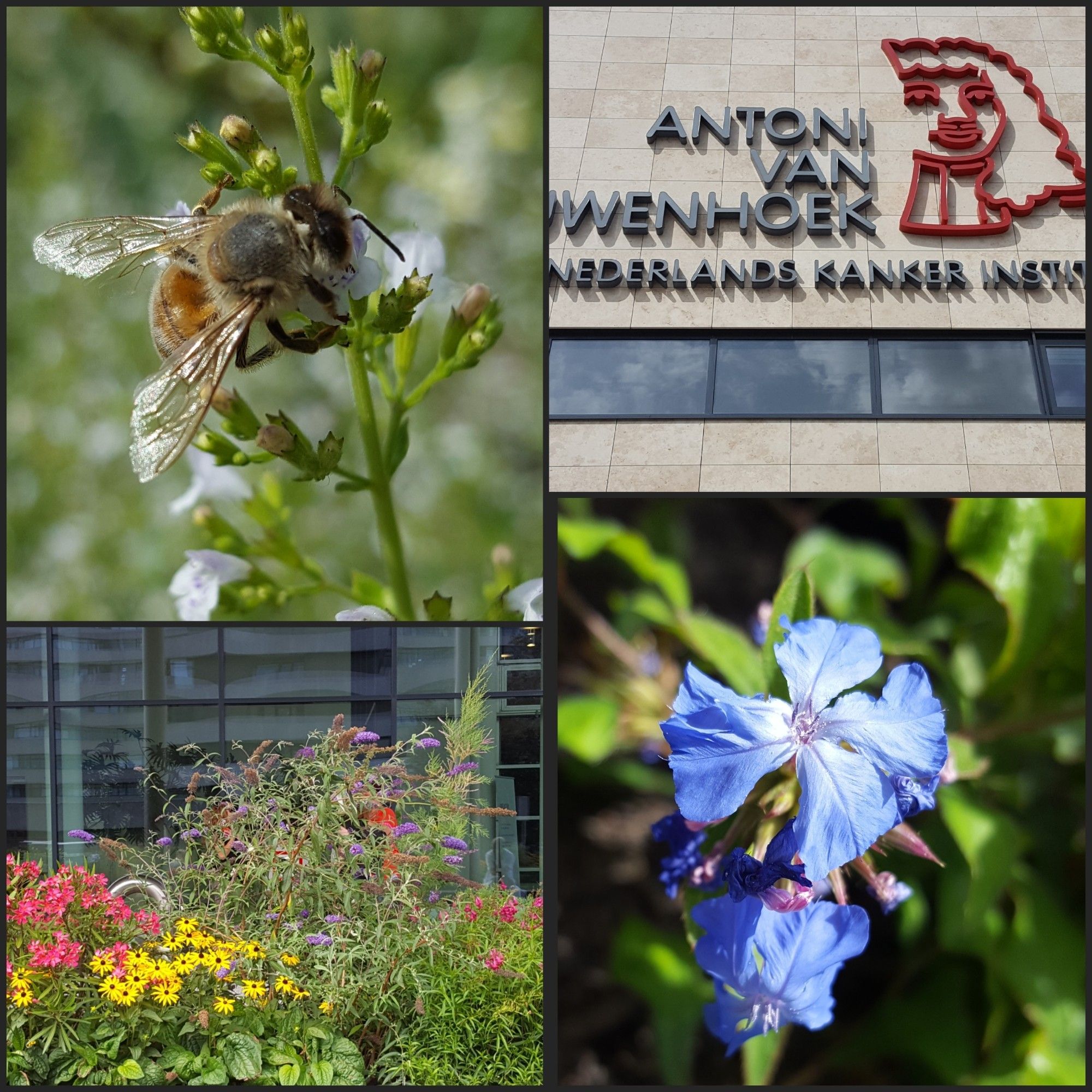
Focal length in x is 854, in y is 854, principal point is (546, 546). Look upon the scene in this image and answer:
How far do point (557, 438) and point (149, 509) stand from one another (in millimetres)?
1519

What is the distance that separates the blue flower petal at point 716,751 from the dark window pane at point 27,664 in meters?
1.77

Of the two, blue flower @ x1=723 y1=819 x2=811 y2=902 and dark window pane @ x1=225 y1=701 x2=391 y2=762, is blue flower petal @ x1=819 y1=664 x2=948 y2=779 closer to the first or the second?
blue flower @ x1=723 y1=819 x2=811 y2=902

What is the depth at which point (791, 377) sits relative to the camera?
3389 millimetres

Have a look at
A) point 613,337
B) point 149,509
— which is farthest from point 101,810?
point 613,337

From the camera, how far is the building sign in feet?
11.1

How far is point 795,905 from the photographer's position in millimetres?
1165

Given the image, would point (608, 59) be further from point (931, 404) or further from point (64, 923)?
point (64, 923)

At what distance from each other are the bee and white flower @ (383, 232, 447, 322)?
0.19 m

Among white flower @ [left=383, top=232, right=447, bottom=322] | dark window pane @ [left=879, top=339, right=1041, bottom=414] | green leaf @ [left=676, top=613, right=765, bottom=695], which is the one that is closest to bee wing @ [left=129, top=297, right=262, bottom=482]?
white flower @ [left=383, top=232, right=447, bottom=322]

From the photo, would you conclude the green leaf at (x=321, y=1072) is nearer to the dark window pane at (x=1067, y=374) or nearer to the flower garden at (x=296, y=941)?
the flower garden at (x=296, y=941)

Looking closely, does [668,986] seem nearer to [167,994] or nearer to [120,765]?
[167,994]

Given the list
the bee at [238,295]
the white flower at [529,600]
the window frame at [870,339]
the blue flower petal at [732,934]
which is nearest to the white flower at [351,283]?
the bee at [238,295]

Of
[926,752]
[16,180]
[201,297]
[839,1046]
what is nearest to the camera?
[926,752]

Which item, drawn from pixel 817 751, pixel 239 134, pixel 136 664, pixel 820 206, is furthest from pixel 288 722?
pixel 820 206
